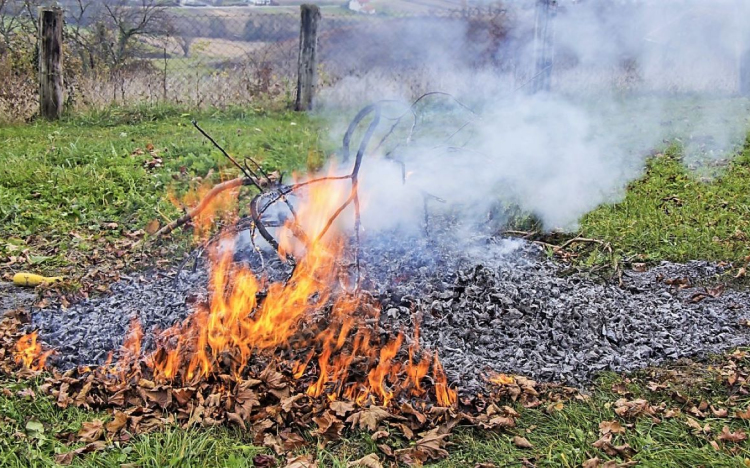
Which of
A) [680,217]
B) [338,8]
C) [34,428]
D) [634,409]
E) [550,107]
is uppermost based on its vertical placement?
[338,8]

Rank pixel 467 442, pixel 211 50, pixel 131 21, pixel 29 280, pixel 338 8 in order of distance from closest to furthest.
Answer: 1. pixel 467 442
2. pixel 29 280
3. pixel 338 8
4. pixel 131 21
5. pixel 211 50

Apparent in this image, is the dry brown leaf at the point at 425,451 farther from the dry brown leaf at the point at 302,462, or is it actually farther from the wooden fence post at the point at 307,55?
the wooden fence post at the point at 307,55

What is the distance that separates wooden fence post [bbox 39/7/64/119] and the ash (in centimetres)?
614

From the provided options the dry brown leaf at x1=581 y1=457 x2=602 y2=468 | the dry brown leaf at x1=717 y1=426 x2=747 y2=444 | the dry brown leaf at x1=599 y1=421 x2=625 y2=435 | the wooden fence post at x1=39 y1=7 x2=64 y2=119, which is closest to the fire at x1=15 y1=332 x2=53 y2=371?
the dry brown leaf at x1=581 y1=457 x2=602 y2=468

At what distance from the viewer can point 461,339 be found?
4.03 metres

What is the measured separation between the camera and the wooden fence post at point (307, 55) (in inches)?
426

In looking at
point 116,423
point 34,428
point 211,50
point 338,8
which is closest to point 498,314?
point 116,423

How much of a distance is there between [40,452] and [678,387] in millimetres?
3311

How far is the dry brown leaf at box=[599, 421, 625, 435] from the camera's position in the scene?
10.7 ft

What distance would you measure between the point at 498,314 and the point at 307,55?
304 inches

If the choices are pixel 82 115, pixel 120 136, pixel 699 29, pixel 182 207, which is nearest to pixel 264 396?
pixel 182 207

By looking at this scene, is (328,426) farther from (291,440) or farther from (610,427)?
(610,427)

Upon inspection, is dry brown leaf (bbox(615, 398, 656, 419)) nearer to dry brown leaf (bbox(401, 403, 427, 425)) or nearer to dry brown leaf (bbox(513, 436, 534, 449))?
dry brown leaf (bbox(513, 436, 534, 449))

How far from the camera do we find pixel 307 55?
1083cm
